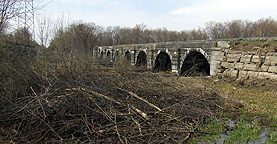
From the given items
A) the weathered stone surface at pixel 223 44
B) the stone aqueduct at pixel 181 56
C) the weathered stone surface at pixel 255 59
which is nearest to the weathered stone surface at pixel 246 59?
the weathered stone surface at pixel 255 59

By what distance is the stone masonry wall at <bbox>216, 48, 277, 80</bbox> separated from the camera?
7.20 meters

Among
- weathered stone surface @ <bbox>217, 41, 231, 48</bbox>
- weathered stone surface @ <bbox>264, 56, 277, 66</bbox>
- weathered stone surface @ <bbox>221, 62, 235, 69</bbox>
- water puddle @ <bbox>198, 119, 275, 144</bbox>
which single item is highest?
weathered stone surface @ <bbox>217, 41, 231, 48</bbox>

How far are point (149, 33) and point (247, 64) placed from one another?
43107 millimetres

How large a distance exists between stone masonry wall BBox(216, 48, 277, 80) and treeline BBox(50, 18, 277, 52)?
718 centimetres

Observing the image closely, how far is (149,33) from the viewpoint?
49.9 metres

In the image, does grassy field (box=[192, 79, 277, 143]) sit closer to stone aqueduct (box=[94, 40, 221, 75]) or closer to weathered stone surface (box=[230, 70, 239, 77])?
weathered stone surface (box=[230, 70, 239, 77])

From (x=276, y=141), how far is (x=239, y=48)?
626cm

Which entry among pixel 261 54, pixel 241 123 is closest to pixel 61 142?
pixel 241 123

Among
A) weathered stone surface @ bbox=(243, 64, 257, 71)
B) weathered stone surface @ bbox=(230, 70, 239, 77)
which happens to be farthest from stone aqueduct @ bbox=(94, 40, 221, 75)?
weathered stone surface @ bbox=(243, 64, 257, 71)

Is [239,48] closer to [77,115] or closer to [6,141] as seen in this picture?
[77,115]

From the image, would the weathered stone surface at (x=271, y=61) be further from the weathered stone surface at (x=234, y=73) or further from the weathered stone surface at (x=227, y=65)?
the weathered stone surface at (x=227, y=65)

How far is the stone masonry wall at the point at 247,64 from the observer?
720cm

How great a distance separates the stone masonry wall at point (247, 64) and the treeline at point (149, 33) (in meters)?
7.18

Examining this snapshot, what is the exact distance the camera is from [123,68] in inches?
496
